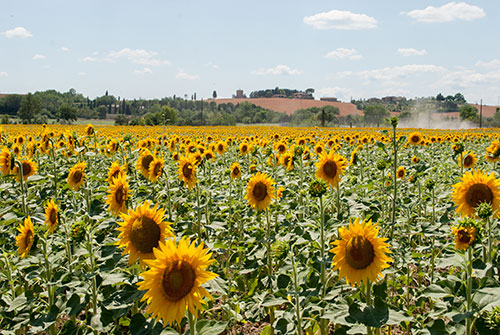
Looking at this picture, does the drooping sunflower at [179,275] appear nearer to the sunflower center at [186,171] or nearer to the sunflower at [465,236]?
the sunflower at [465,236]

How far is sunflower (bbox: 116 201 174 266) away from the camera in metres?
2.34

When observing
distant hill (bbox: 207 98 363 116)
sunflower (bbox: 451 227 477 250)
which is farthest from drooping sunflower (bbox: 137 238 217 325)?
distant hill (bbox: 207 98 363 116)

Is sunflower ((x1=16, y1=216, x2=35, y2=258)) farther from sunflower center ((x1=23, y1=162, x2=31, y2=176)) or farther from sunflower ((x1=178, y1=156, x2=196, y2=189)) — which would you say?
sunflower center ((x1=23, y1=162, x2=31, y2=176))

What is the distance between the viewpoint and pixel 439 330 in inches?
93.0

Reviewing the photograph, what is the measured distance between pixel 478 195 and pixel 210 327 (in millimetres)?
2416

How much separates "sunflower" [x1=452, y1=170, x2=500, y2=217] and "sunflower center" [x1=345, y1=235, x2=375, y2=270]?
1304mm

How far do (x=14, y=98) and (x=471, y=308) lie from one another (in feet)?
322

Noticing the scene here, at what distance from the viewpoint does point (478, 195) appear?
312cm

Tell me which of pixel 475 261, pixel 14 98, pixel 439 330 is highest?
pixel 14 98

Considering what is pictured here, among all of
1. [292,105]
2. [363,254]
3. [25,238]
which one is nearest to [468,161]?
[363,254]

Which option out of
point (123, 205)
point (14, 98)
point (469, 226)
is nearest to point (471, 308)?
point (469, 226)

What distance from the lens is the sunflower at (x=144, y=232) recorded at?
7.68 feet

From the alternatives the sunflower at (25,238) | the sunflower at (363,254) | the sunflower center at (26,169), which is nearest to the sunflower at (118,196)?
the sunflower at (25,238)

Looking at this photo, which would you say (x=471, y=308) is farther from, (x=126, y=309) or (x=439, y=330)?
(x=126, y=309)
